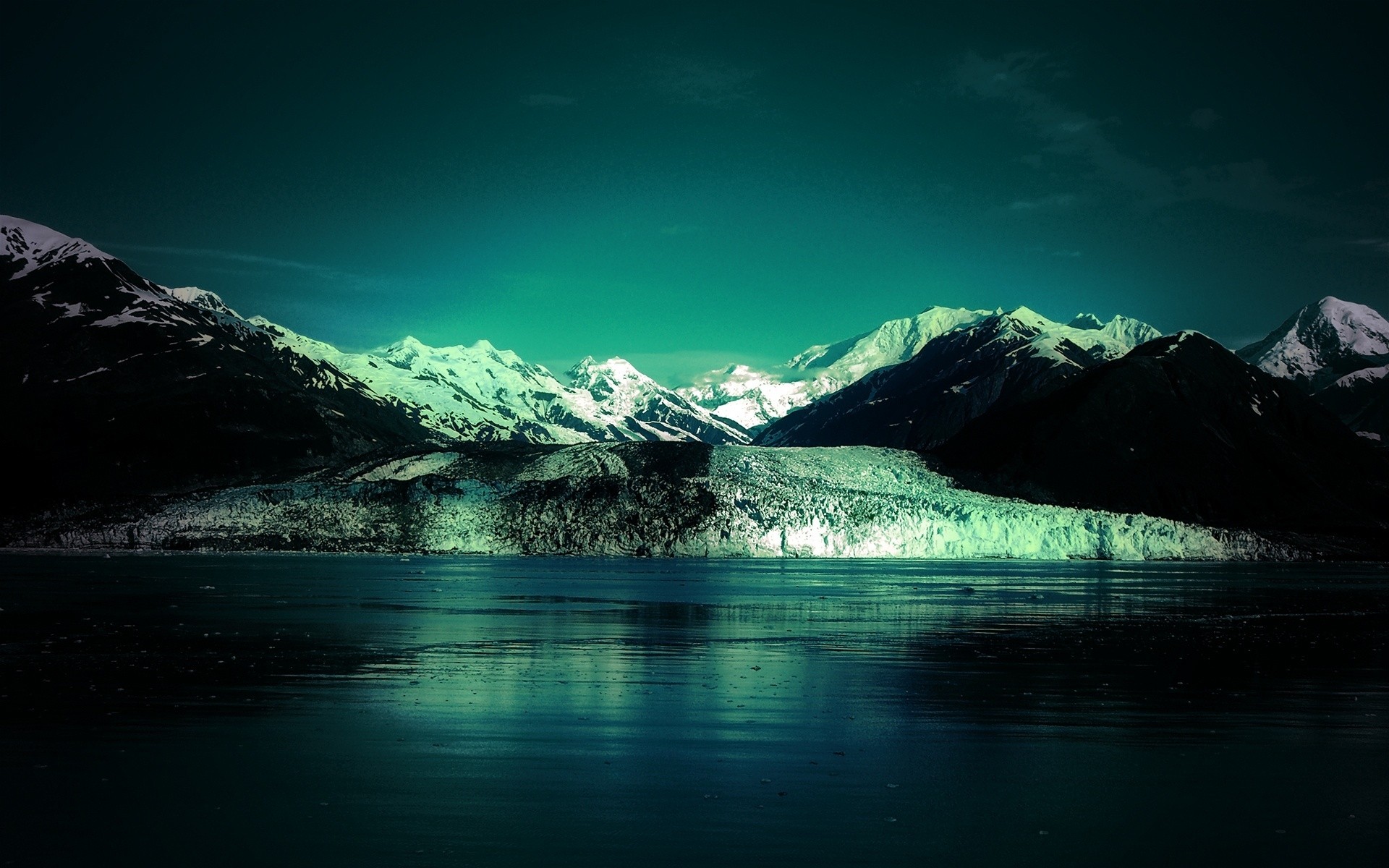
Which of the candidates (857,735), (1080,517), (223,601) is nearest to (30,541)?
(223,601)

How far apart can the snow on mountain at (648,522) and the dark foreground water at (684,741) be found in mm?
116051

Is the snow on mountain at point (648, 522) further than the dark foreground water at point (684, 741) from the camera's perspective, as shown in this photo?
Yes

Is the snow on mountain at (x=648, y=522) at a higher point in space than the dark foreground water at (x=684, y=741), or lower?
higher

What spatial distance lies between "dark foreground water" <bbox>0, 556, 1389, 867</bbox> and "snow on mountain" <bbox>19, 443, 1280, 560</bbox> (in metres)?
116

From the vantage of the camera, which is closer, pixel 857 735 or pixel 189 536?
pixel 857 735

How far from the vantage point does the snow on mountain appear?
561 feet

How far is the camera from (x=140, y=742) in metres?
22.8

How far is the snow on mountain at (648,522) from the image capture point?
561 ft

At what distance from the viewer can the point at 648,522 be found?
570ft

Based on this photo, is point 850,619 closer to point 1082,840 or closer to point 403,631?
point 403,631

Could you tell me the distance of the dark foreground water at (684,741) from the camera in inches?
651

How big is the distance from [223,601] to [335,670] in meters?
34.0

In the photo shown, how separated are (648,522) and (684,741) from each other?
150361 mm

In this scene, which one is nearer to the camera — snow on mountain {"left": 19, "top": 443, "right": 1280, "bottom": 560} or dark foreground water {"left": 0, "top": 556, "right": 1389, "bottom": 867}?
dark foreground water {"left": 0, "top": 556, "right": 1389, "bottom": 867}
